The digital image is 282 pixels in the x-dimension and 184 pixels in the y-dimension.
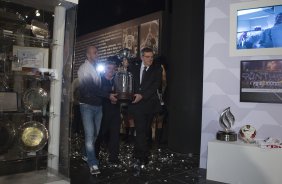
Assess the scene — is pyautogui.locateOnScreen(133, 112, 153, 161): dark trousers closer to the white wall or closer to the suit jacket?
the suit jacket

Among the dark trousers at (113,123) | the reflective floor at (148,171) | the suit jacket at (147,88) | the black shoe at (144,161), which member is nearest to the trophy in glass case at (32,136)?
the reflective floor at (148,171)

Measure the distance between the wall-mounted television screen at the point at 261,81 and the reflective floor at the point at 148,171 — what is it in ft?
4.19

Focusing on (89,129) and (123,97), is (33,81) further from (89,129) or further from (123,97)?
(123,97)

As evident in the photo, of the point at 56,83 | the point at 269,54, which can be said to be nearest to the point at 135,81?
the point at 56,83

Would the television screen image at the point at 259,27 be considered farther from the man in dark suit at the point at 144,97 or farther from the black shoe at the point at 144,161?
the black shoe at the point at 144,161

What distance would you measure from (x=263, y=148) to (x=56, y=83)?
2.45m

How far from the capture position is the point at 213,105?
4.09 metres

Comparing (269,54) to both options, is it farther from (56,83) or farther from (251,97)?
(56,83)

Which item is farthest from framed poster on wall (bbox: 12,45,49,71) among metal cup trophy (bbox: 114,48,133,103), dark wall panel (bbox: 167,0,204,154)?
dark wall panel (bbox: 167,0,204,154)

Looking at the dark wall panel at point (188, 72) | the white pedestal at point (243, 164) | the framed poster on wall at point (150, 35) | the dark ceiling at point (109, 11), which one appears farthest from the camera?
the dark ceiling at point (109, 11)

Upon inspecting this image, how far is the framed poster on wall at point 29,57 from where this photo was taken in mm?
2561

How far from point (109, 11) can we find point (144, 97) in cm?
487

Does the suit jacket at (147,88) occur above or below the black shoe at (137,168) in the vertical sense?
above

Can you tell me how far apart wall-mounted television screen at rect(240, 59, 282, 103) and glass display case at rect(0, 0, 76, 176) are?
2.40 m
